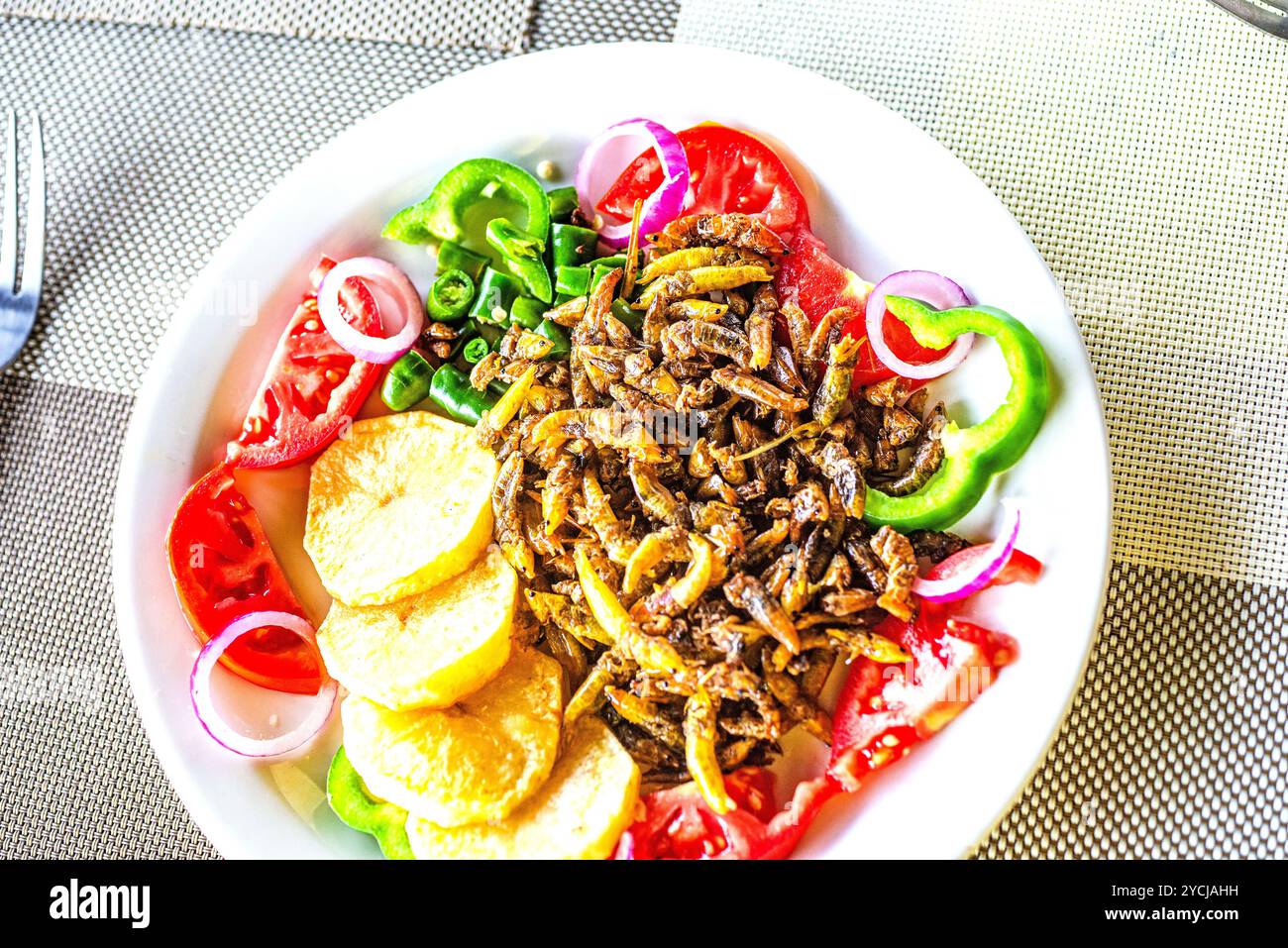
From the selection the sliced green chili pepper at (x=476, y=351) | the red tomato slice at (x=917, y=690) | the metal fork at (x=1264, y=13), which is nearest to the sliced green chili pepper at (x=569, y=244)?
the sliced green chili pepper at (x=476, y=351)

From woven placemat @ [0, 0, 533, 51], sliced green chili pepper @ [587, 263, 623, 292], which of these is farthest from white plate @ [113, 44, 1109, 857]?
woven placemat @ [0, 0, 533, 51]

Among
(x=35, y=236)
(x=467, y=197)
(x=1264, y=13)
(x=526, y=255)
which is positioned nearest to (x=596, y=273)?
(x=526, y=255)

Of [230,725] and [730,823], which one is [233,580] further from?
[730,823]

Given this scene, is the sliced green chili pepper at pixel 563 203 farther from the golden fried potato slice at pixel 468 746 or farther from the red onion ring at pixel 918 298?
the golden fried potato slice at pixel 468 746

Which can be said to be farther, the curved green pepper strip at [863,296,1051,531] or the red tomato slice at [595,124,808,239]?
the red tomato slice at [595,124,808,239]

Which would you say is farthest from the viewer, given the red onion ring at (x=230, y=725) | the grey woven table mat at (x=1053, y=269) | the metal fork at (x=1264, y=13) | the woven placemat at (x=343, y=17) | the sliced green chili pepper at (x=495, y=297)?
the woven placemat at (x=343, y=17)

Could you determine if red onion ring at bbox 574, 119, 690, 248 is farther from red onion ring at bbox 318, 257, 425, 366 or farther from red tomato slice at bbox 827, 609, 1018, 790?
red tomato slice at bbox 827, 609, 1018, 790

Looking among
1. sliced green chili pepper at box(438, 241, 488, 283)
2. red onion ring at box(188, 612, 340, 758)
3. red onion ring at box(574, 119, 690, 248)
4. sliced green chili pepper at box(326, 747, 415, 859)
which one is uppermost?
A: red onion ring at box(574, 119, 690, 248)
